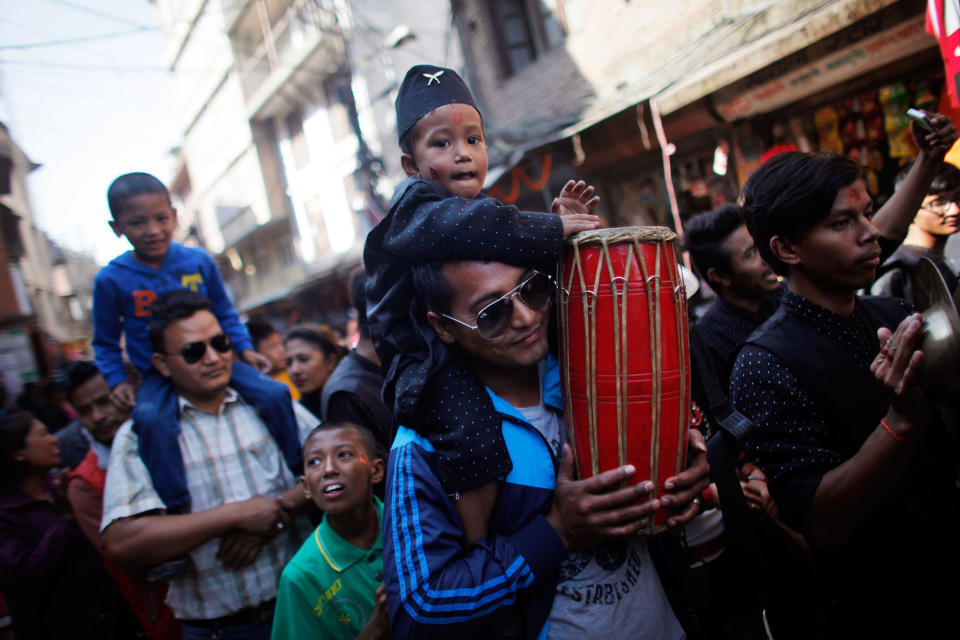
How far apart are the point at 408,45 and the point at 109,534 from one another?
44.2ft

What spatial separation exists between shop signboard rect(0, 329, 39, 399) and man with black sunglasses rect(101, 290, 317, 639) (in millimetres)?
8545

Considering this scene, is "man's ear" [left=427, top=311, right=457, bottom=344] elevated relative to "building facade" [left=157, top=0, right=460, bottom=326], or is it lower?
lower

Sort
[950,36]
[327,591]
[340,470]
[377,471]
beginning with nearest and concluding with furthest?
[327,591] → [340,470] → [377,471] → [950,36]

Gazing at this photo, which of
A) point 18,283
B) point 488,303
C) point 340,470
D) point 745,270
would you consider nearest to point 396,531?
point 488,303

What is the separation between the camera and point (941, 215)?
11.1 feet

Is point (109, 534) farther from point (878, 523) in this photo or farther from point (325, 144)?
point (325, 144)

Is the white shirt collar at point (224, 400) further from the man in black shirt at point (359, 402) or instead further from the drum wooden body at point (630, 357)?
the drum wooden body at point (630, 357)

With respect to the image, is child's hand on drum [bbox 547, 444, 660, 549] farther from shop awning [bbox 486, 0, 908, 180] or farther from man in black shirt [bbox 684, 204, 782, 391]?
shop awning [bbox 486, 0, 908, 180]

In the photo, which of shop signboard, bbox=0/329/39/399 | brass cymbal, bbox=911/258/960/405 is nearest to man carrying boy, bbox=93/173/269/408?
brass cymbal, bbox=911/258/960/405

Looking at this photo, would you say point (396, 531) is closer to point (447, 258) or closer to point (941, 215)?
point (447, 258)

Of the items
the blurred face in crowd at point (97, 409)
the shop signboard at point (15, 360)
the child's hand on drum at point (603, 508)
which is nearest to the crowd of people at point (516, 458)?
the child's hand on drum at point (603, 508)

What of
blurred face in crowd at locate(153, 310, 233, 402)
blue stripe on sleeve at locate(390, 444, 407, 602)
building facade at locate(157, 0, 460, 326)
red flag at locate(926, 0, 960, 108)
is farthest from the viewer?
building facade at locate(157, 0, 460, 326)

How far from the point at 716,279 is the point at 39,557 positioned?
164 inches

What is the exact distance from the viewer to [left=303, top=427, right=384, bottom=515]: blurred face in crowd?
86.0 inches
